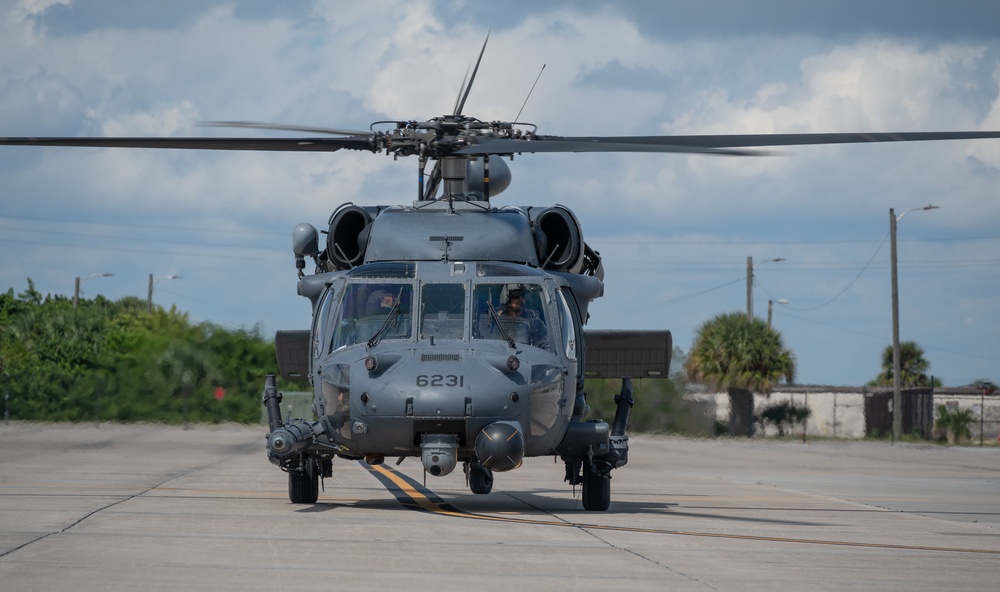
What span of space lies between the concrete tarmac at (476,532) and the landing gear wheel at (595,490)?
0.19 m

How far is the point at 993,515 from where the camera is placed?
1800 cm

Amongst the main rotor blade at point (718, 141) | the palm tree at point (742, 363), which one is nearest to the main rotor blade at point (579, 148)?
the main rotor blade at point (718, 141)

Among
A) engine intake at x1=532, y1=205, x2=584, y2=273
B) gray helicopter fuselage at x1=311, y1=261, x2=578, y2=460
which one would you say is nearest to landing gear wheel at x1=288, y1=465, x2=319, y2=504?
gray helicopter fuselage at x1=311, y1=261, x2=578, y2=460

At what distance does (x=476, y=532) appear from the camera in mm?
13016

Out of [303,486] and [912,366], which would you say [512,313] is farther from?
[912,366]

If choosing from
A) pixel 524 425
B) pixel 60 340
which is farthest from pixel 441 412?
pixel 60 340

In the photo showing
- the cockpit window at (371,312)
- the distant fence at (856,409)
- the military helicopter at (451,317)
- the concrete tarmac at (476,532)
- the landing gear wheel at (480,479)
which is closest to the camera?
the concrete tarmac at (476,532)

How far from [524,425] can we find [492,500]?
456 cm

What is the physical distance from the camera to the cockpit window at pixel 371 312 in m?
14.9

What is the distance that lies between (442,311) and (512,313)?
29.5 inches

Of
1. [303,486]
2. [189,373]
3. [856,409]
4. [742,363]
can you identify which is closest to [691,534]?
[303,486]

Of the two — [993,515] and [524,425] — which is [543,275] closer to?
[524,425]

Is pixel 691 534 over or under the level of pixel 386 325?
under

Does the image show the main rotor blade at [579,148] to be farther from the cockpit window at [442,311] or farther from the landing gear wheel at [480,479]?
the landing gear wheel at [480,479]
